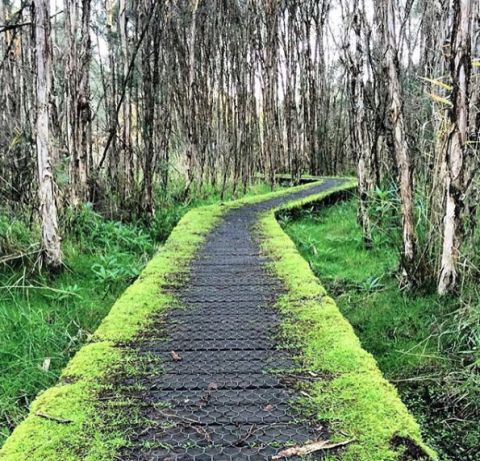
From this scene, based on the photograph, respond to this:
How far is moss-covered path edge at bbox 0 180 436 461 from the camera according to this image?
159 cm

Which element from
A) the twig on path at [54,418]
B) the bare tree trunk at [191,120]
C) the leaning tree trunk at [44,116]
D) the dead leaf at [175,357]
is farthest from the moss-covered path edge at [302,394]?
the bare tree trunk at [191,120]

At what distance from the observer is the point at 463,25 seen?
3.08 m

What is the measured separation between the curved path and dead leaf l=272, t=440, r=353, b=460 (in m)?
0.03

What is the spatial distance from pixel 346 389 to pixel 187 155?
6868 millimetres

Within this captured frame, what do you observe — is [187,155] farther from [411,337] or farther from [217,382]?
[217,382]

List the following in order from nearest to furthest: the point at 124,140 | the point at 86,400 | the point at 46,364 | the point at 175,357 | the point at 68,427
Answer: the point at 68,427, the point at 86,400, the point at 175,357, the point at 46,364, the point at 124,140

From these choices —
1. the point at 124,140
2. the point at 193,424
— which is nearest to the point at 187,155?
the point at 124,140

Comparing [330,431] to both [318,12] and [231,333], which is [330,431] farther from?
[318,12]

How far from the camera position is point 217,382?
6.81ft

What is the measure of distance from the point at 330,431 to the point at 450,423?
96 centimetres

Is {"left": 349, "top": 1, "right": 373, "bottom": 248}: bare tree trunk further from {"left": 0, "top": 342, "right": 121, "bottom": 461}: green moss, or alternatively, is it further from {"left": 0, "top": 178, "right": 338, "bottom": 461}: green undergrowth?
{"left": 0, "top": 342, "right": 121, "bottom": 461}: green moss

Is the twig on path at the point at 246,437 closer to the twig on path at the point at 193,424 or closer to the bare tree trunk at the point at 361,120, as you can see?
the twig on path at the point at 193,424

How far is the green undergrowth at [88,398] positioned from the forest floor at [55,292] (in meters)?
0.42

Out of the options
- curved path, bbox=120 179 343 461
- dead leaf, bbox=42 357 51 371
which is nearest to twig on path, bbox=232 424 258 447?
curved path, bbox=120 179 343 461
